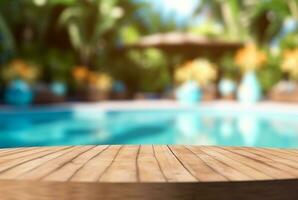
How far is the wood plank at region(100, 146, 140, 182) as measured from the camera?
1.68 m

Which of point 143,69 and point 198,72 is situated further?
point 143,69

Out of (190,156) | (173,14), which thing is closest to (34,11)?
(173,14)

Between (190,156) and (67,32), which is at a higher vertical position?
(67,32)

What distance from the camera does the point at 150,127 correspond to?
11367mm

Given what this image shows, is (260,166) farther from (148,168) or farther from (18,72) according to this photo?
(18,72)

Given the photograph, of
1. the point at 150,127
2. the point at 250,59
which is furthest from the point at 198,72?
the point at 150,127

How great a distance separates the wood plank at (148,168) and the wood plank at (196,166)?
13 centimetres

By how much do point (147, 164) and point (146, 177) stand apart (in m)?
0.31

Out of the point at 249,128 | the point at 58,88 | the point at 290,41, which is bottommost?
the point at 249,128

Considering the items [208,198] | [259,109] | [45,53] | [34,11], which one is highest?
[34,11]

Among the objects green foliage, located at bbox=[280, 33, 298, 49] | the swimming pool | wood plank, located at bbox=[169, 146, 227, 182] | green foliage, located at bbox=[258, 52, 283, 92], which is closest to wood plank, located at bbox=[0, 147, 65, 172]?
wood plank, located at bbox=[169, 146, 227, 182]

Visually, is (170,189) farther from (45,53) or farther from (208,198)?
(45,53)

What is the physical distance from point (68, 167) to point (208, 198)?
0.61 metres

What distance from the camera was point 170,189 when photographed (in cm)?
163
